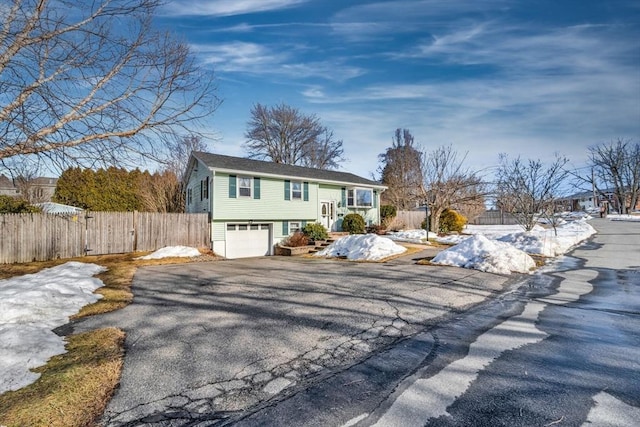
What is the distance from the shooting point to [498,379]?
119 inches

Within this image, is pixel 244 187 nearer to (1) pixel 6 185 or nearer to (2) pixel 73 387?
(1) pixel 6 185

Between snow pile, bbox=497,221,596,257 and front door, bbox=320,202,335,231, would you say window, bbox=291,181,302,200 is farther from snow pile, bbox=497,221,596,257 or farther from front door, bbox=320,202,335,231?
snow pile, bbox=497,221,596,257

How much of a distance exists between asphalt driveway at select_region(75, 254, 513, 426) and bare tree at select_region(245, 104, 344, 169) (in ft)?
91.4

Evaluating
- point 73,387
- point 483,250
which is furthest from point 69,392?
point 483,250

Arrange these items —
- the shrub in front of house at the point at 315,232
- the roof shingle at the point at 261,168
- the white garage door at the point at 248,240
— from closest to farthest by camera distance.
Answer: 1. the roof shingle at the point at 261,168
2. the white garage door at the point at 248,240
3. the shrub in front of house at the point at 315,232

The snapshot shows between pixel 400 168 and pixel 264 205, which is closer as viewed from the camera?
pixel 264 205

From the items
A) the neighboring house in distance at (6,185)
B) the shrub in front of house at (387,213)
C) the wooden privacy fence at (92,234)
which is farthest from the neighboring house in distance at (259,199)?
the neighboring house in distance at (6,185)

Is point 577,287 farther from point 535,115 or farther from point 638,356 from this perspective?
point 535,115

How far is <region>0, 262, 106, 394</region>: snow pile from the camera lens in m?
3.19

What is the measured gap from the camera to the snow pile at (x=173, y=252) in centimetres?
1361

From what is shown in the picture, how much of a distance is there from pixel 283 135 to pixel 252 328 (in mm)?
32286

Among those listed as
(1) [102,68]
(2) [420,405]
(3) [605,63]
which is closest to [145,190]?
(1) [102,68]

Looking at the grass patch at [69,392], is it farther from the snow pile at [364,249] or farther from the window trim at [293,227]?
the window trim at [293,227]

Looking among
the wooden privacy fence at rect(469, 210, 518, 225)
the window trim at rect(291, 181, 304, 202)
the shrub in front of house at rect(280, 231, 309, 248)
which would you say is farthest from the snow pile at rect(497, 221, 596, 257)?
the wooden privacy fence at rect(469, 210, 518, 225)
